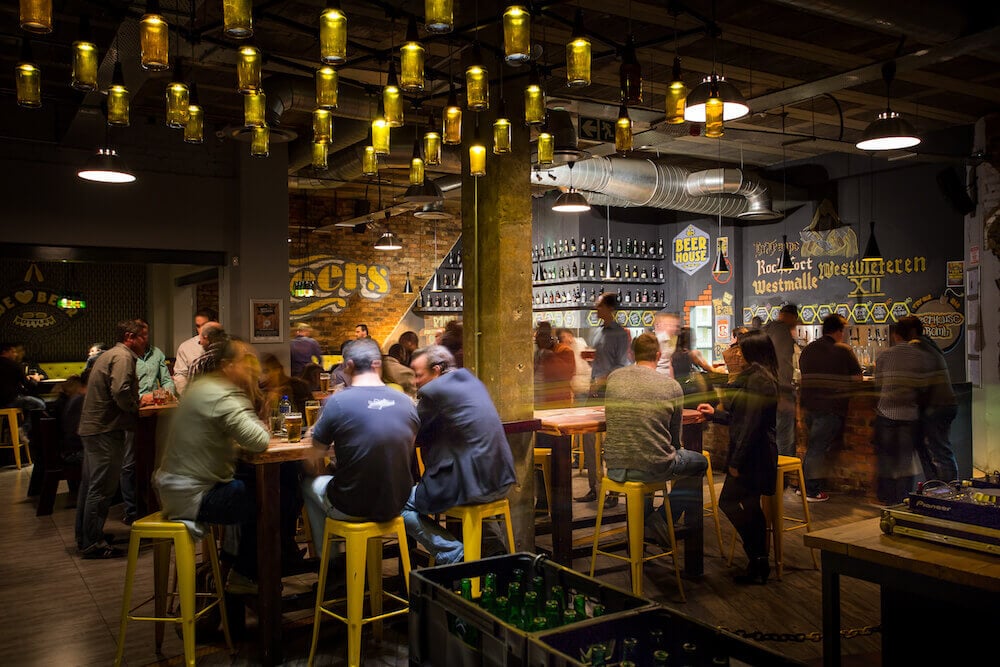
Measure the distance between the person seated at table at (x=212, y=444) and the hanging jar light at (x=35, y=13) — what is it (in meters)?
1.58

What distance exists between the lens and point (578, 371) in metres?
8.53

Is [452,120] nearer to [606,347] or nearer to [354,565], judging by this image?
[354,565]

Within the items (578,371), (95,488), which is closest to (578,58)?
(95,488)

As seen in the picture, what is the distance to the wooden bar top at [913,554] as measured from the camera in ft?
7.20

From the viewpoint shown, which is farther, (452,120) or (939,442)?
(939,442)

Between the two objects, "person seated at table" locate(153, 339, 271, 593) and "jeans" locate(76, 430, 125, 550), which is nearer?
"person seated at table" locate(153, 339, 271, 593)

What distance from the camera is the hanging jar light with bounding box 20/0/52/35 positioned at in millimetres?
2434

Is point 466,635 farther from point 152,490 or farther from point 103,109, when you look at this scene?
point 103,109

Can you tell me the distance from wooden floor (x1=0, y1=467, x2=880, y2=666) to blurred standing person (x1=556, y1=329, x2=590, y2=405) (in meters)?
2.25

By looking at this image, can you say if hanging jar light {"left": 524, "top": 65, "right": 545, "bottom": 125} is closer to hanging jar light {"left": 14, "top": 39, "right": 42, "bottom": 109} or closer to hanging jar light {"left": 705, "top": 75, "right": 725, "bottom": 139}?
hanging jar light {"left": 705, "top": 75, "right": 725, "bottom": 139}

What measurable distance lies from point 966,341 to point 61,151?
9757 mm

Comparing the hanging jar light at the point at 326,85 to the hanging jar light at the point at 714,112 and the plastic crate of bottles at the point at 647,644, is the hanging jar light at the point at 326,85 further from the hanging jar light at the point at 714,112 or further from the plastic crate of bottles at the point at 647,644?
the plastic crate of bottles at the point at 647,644

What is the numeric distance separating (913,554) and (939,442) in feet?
16.3

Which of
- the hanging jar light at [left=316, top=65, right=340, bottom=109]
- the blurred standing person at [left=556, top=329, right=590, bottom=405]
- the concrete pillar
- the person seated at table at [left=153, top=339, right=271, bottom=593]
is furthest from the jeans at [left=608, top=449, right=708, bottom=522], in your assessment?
the blurred standing person at [left=556, top=329, right=590, bottom=405]
